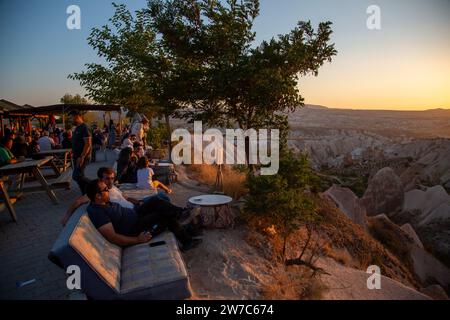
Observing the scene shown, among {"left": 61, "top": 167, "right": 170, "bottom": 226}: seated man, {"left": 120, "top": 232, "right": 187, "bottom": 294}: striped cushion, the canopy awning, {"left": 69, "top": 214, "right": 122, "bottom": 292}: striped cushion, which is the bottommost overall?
{"left": 120, "top": 232, "right": 187, "bottom": 294}: striped cushion

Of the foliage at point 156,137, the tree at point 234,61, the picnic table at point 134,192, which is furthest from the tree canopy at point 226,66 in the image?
the foliage at point 156,137

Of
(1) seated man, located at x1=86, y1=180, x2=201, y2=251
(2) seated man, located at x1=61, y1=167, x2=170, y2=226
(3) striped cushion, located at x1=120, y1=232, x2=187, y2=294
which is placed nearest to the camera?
(3) striped cushion, located at x1=120, y1=232, x2=187, y2=294

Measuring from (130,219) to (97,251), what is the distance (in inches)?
43.3

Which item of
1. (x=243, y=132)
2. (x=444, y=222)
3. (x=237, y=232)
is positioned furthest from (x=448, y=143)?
(x=237, y=232)

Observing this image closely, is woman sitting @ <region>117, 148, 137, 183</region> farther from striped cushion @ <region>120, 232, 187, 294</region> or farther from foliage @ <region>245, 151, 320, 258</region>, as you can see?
striped cushion @ <region>120, 232, 187, 294</region>

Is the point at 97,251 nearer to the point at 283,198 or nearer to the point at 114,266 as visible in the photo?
the point at 114,266

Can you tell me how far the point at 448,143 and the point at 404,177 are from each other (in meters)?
10.4

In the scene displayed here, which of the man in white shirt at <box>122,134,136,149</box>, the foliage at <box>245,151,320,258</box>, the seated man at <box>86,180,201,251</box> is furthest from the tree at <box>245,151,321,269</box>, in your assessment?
the man in white shirt at <box>122,134,136,149</box>

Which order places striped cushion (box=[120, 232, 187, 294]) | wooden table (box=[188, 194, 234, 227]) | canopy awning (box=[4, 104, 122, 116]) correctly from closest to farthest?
striped cushion (box=[120, 232, 187, 294])
wooden table (box=[188, 194, 234, 227])
canopy awning (box=[4, 104, 122, 116])

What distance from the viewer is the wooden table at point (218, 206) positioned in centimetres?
625

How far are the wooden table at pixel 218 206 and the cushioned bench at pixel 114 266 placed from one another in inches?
81.4

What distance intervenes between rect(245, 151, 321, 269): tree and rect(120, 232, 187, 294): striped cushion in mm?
2634

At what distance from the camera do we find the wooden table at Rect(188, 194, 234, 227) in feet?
20.5
